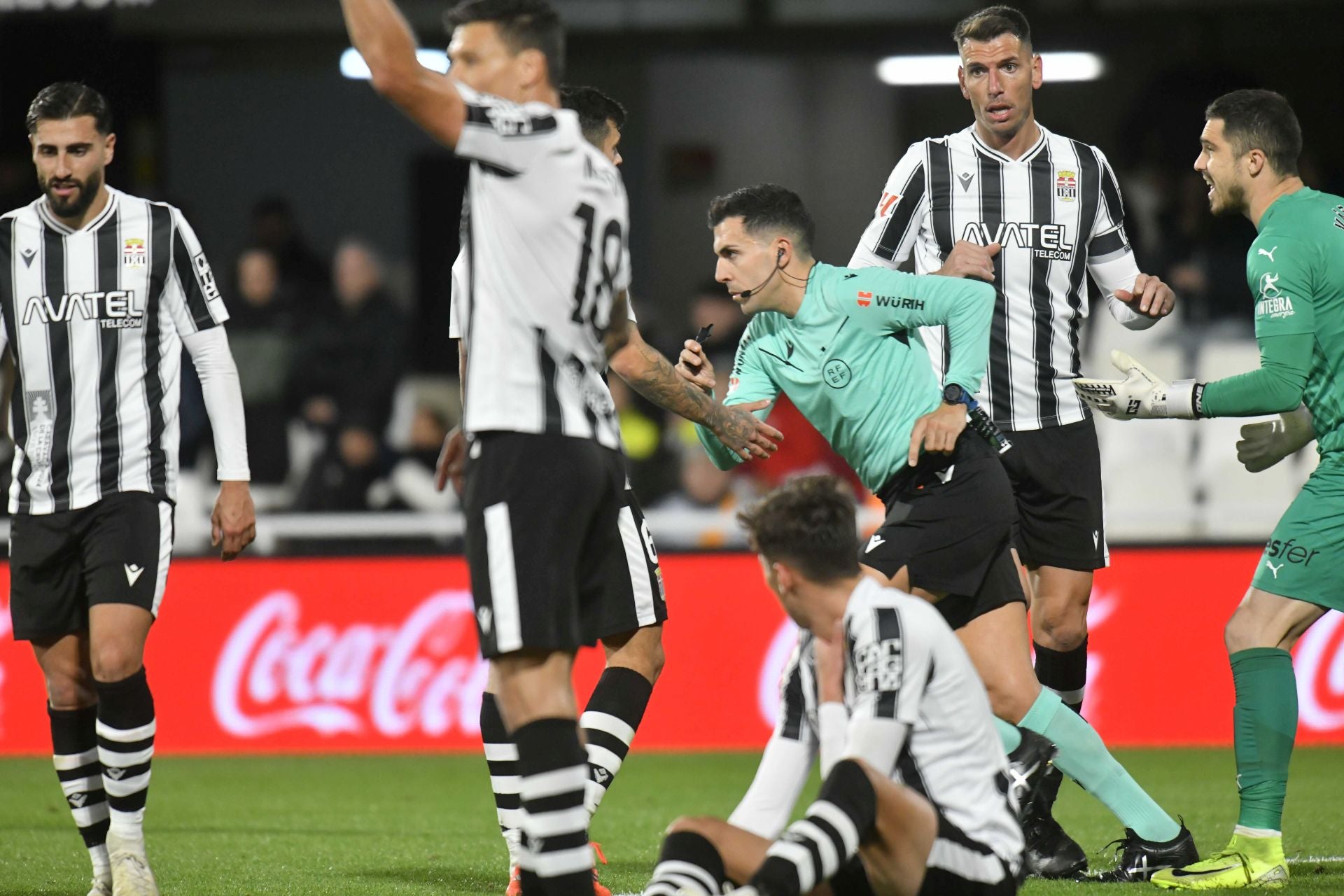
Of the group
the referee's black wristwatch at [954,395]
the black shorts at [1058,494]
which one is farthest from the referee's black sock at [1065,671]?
the referee's black wristwatch at [954,395]

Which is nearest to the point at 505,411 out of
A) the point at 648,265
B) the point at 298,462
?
the point at 298,462

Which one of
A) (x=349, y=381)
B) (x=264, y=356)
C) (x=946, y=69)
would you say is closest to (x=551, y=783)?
(x=349, y=381)

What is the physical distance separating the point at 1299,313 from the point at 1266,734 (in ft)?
3.92

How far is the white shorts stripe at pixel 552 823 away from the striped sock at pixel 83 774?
196 cm

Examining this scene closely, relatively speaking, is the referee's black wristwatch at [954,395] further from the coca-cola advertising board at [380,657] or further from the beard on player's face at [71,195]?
the coca-cola advertising board at [380,657]

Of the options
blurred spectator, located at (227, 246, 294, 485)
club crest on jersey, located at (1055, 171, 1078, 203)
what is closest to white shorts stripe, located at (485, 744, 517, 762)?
club crest on jersey, located at (1055, 171, 1078, 203)

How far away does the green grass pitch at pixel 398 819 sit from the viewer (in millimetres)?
5012

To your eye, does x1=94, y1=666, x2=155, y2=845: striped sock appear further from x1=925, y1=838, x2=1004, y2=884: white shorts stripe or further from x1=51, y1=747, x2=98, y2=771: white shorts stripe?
x1=925, y1=838, x2=1004, y2=884: white shorts stripe

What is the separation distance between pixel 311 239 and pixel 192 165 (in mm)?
1189

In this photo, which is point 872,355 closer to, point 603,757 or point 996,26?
point 996,26

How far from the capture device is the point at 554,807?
10.8 ft

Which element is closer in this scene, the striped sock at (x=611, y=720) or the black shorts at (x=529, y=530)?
the black shorts at (x=529, y=530)

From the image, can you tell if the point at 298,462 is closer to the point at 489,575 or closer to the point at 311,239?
the point at 311,239

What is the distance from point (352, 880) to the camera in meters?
4.99
